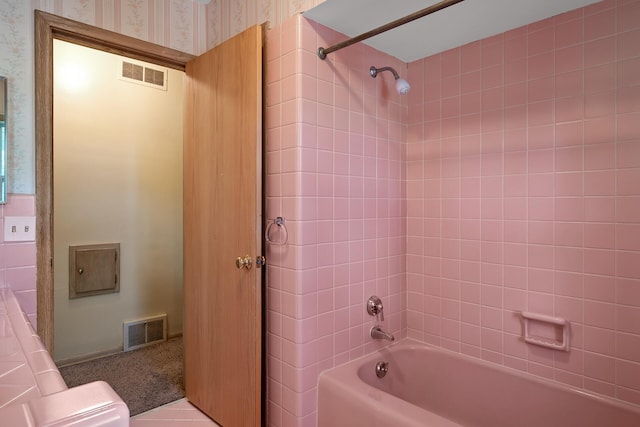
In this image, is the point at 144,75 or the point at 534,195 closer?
the point at 534,195

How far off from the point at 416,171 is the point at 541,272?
0.83 metres

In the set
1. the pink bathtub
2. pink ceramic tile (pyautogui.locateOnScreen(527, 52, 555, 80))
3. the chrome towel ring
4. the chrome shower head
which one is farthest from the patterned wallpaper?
the pink bathtub

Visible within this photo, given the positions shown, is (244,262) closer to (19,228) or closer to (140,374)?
(19,228)

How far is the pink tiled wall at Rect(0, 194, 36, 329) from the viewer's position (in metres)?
1.60

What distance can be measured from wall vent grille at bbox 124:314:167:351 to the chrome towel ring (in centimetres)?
197

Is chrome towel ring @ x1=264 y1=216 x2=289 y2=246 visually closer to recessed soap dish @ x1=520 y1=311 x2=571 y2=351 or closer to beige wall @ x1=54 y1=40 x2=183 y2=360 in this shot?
recessed soap dish @ x1=520 y1=311 x2=571 y2=351

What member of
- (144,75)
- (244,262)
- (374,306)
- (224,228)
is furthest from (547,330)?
(144,75)

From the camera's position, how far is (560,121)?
1656 millimetres

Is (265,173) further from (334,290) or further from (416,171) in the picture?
(416,171)

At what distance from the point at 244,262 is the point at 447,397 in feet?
4.13

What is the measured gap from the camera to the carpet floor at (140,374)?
2.29 metres

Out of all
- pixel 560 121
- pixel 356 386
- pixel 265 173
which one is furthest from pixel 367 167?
pixel 356 386

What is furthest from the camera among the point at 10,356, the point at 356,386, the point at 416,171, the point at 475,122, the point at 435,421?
the point at 416,171

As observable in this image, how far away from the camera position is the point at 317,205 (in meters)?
→ 1.69
